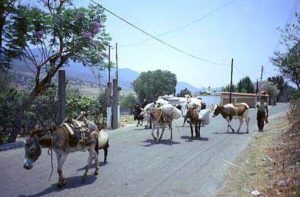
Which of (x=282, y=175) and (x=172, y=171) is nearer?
(x=282, y=175)

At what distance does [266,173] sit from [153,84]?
332 feet

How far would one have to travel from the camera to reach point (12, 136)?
18.7m

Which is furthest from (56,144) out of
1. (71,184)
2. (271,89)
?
(271,89)

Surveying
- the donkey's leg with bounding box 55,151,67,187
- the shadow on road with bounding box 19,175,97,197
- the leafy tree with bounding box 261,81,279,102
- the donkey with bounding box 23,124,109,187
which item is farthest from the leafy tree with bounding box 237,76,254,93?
the donkey's leg with bounding box 55,151,67,187

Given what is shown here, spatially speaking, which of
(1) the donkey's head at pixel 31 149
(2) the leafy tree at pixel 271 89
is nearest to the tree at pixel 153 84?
(2) the leafy tree at pixel 271 89

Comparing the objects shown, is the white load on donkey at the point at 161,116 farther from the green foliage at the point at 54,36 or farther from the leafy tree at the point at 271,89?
the leafy tree at the point at 271,89

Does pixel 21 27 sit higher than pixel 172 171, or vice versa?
pixel 21 27

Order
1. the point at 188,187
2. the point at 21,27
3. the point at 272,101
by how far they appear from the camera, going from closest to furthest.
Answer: the point at 188,187
the point at 21,27
the point at 272,101

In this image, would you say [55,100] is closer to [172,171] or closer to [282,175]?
[172,171]

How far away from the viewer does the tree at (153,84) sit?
112 m

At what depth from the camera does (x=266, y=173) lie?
12336 millimetres

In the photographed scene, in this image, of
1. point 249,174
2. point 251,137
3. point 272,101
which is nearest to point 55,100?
point 251,137

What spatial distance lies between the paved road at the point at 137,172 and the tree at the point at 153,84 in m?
92.7

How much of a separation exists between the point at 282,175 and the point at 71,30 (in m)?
14.5
